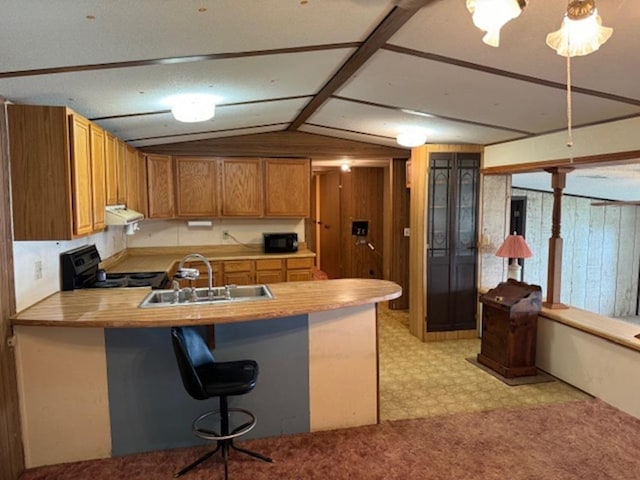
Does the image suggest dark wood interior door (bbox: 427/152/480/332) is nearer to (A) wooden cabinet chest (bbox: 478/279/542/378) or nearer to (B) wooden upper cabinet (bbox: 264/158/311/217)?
(A) wooden cabinet chest (bbox: 478/279/542/378)

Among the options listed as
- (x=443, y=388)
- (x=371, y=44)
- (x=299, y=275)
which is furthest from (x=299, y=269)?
(x=371, y=44)

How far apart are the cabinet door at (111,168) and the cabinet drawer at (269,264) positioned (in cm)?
190

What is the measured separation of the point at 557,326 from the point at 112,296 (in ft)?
11.9

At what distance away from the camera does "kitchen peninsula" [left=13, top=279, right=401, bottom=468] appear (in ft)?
8.10

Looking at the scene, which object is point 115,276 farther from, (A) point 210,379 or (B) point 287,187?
(B) point 287,187

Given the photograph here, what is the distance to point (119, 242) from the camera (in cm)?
489

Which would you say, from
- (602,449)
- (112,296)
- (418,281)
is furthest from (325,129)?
(602,449)

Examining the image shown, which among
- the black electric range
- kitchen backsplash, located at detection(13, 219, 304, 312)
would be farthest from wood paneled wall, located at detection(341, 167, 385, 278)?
the black electric range

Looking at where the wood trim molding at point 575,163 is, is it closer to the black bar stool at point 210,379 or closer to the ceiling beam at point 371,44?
the ceiling beam at point 371,44

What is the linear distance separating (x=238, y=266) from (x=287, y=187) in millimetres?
1143

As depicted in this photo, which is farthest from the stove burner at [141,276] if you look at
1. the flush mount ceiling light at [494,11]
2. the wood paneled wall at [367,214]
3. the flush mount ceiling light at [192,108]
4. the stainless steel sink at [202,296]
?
the wood paneled wall at [367,214]

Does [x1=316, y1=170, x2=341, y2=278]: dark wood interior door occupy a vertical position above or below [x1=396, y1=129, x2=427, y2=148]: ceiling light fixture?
below

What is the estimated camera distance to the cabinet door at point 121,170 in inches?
147

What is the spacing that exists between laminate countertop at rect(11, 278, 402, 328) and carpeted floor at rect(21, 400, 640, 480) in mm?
893
